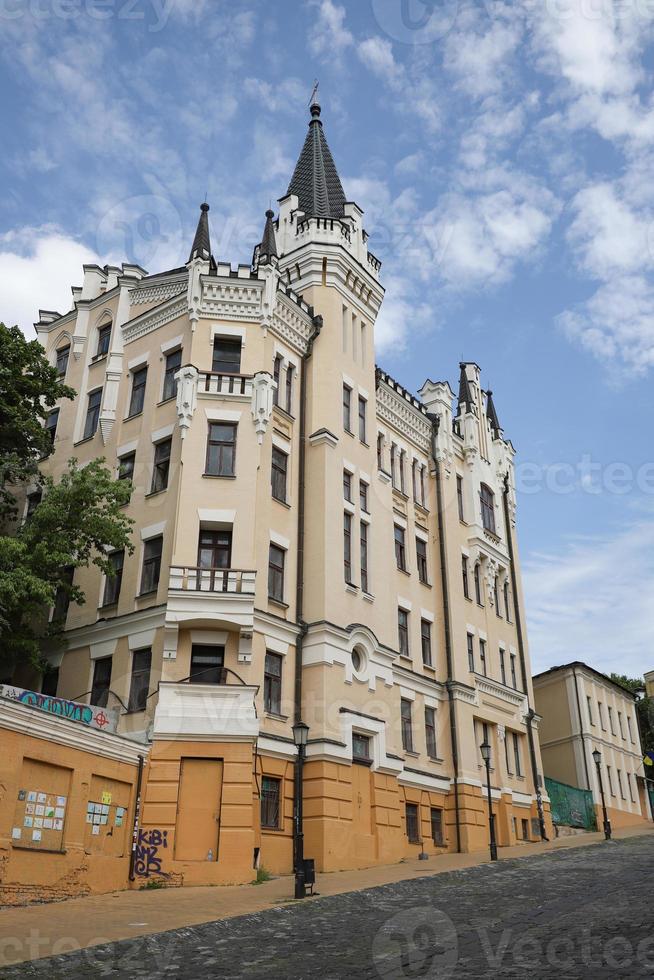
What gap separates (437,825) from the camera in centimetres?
3334

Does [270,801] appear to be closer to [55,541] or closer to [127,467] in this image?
[55,541]

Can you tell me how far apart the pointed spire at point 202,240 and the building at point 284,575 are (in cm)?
11

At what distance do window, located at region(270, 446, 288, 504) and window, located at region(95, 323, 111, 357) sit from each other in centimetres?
880

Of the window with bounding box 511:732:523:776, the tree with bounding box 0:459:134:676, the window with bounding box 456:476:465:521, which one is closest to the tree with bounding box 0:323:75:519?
the tree with bounding box 0:459:134:676

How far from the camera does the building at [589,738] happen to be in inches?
1928

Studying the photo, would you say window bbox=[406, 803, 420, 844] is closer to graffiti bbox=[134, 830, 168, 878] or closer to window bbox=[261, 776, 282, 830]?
window bbox=[261, 776, 282, 830]

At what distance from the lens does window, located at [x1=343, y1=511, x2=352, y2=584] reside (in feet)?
101

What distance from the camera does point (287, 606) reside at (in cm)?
2847

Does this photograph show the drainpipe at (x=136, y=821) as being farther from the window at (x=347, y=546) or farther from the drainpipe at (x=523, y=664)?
the drainpipe at (x=523, y=664)

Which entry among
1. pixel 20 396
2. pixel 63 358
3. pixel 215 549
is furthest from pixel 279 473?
pixel 63 358

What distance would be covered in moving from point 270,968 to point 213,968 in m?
0.79

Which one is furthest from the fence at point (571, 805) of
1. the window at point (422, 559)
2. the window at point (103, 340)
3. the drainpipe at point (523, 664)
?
the window at point (103, 340)

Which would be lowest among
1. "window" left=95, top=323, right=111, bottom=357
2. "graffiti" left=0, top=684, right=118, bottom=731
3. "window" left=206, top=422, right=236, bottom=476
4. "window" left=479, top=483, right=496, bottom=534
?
"graffiti" left=0, top=684, right=118, bottom=731

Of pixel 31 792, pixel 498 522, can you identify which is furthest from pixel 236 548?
pixel 498 522
